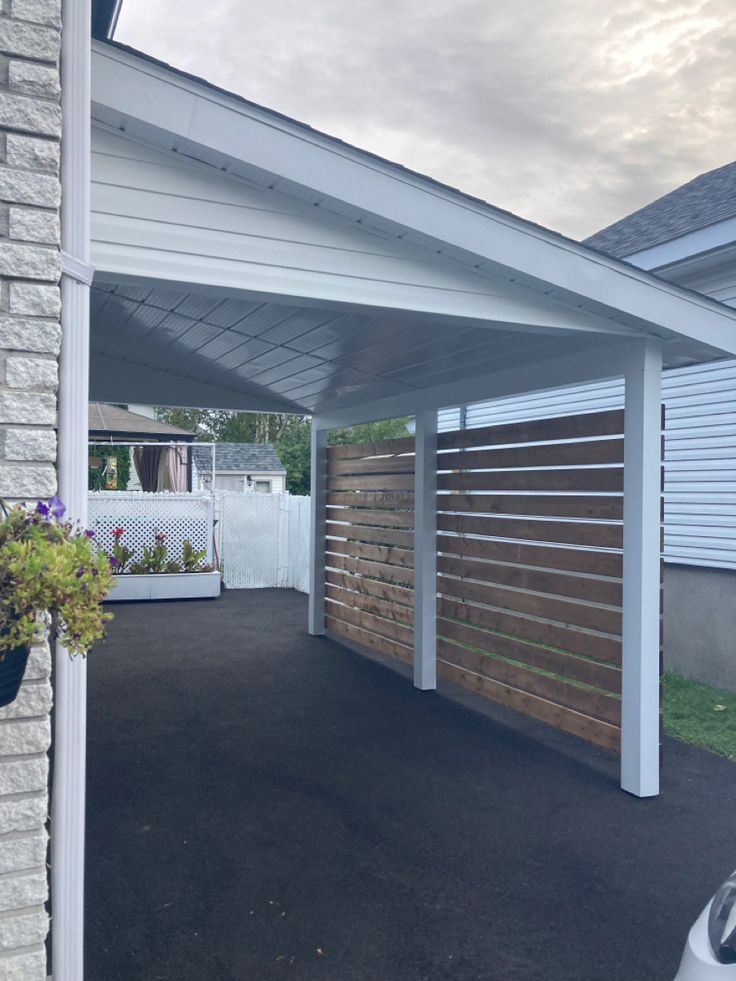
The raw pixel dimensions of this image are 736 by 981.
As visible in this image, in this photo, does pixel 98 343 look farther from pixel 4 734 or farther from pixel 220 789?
pixel 4 734

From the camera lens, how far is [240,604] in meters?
12.6

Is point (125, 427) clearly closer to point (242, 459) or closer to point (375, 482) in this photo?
point (242, 459)

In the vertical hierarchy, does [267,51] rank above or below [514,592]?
above

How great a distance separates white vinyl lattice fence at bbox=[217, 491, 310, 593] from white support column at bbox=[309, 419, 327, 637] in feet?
14.1

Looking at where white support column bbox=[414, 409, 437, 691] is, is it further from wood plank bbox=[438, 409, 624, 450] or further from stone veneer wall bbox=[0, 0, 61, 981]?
stone veneer wall bbox=[0, 0, 61, 981]

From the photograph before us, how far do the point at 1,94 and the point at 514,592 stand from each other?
4998mm

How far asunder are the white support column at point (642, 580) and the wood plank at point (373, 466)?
338 cm

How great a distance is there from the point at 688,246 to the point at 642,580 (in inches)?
171

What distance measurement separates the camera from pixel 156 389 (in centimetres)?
885

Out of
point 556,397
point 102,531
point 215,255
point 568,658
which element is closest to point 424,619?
point 568,658

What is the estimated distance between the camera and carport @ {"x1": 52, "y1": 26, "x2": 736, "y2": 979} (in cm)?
261

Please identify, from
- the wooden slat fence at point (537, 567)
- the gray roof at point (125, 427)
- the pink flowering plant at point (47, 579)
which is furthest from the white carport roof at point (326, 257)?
the gray roof at point (125, 427)

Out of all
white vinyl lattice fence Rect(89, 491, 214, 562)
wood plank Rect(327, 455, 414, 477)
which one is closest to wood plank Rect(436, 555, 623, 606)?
wood plank Rect(327, 455, 414, 477)

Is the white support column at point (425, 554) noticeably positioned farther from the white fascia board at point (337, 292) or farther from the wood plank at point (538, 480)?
the white fascia board at point (337, 292)
